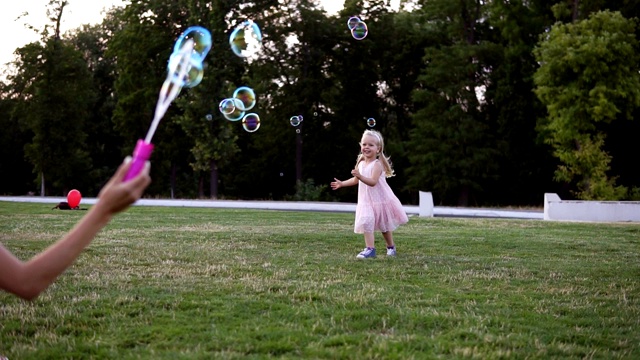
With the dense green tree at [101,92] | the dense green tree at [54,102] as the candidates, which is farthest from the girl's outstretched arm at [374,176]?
the dense green tree at [101,92]

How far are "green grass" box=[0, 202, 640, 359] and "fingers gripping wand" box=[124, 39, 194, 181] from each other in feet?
7.52

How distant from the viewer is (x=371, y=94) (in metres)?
48.6

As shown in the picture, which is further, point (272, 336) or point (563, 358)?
point (272, 336)

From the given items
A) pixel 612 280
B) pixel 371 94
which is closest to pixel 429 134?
pixel 371 94

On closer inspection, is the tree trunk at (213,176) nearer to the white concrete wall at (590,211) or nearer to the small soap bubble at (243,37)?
the white concrete wall at (590,211)

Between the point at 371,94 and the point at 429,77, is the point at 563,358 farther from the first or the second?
the point at 371,94

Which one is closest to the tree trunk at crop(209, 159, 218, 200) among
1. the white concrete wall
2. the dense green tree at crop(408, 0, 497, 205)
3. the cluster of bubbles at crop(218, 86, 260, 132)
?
the dense green tree at crop(408, 0, 497, 205)

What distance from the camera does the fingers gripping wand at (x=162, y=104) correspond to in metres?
2.38

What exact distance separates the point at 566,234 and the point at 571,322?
1015 cm

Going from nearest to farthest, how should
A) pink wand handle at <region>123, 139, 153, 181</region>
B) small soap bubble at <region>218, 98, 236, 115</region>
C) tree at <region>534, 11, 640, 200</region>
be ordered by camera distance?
1. pink wand handle at <region>123, 139, 153, 181</region>
2. small soap bubble at <region>218, 98, 236, 115</region>
3. tree at <region>534, 11, 640, 200</region>

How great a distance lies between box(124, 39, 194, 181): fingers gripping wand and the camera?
2377mm

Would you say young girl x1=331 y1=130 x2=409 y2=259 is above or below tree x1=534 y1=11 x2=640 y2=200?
below

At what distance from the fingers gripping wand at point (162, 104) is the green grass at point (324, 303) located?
2291 millimetres

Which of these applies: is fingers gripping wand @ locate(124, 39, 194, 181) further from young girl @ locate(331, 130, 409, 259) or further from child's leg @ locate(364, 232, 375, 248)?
young girl @ locate(331, 130, 409, 259)
